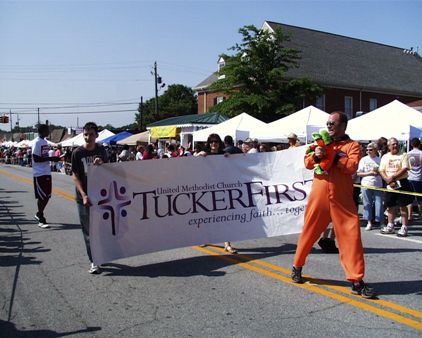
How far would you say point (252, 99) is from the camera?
26.8 m

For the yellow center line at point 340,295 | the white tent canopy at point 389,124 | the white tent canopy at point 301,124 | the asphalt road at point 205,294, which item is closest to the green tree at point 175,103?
Result: the white tent canopy at point 301,124

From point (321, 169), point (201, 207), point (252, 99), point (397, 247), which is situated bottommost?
point (397, 247)

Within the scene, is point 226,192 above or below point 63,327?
above

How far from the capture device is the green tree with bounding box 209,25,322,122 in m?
27.1

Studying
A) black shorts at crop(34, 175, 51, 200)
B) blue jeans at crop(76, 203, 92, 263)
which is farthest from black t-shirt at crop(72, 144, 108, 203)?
black shorts at crop(34, 175, 51, 200)

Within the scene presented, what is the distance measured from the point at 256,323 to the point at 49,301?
2251 mm

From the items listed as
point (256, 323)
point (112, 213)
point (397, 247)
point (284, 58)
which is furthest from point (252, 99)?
point (256, 323)

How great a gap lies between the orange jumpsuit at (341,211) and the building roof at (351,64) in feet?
107

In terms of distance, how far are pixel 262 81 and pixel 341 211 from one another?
78.3 feet

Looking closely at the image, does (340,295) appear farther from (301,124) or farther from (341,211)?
(301,124)

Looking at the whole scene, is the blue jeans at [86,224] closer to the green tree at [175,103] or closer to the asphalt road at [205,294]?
the asphalt road at [205,294]

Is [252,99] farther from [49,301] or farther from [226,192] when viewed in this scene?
[49,301]

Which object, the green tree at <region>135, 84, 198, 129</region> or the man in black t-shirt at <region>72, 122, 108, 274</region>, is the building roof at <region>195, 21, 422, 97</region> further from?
the green tree at <region>135, 84, 198, 129</region>

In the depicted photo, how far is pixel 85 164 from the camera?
6.09 meters
